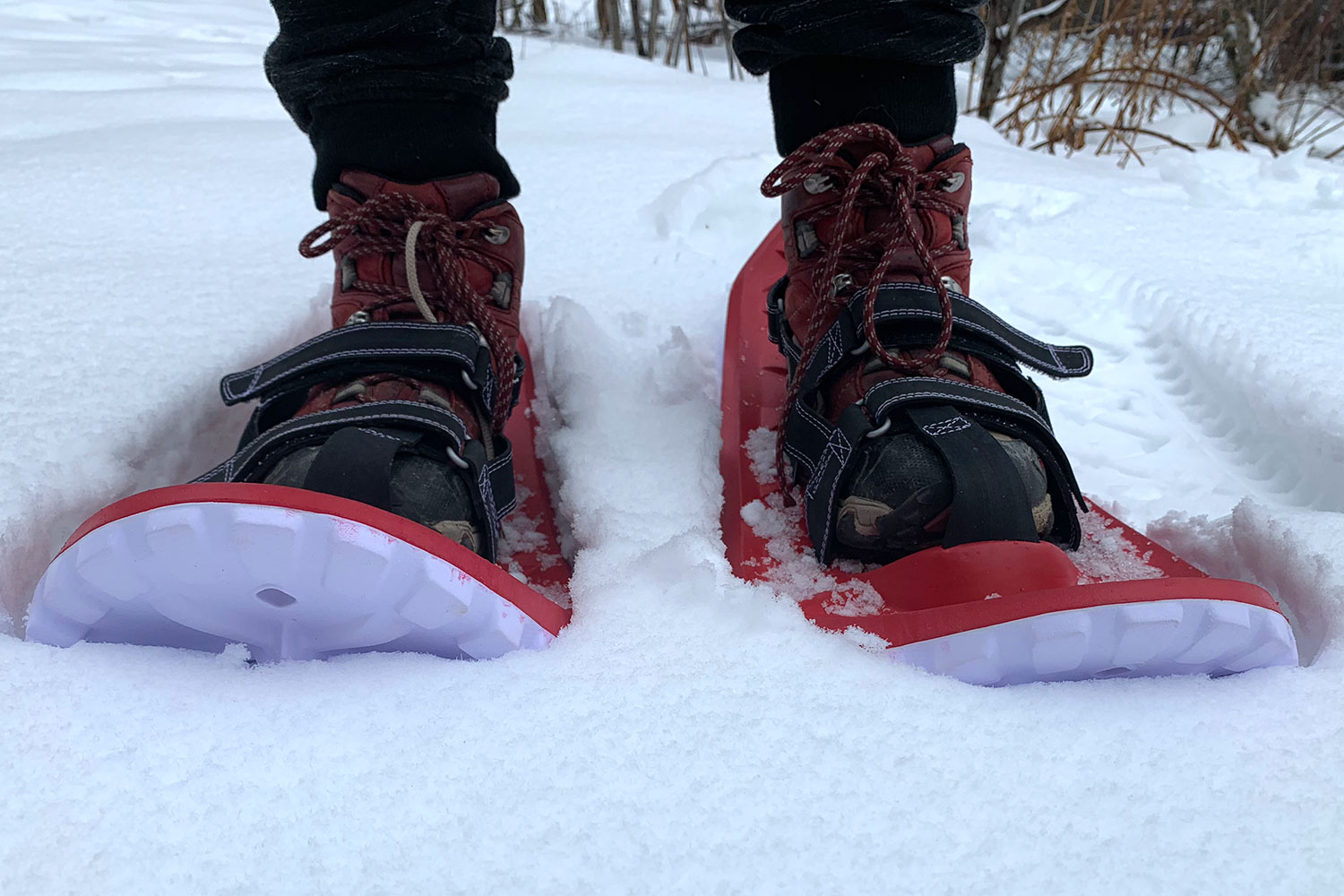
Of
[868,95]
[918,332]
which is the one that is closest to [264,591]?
[918,332]

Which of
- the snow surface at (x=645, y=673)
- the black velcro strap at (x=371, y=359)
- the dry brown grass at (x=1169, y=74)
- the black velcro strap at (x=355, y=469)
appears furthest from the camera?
the dry brown grass at (x=1169, y=74)

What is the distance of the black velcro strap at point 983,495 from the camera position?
58 cm

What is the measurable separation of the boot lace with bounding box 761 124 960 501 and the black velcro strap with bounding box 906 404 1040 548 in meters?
0.14

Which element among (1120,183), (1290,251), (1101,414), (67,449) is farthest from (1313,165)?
(67,449)

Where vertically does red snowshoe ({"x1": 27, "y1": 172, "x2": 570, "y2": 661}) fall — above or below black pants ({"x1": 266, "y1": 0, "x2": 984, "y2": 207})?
below

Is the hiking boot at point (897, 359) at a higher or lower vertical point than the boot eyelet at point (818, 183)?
lower

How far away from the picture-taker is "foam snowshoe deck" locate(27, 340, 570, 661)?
446 millimetres

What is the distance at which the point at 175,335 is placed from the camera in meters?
0.88

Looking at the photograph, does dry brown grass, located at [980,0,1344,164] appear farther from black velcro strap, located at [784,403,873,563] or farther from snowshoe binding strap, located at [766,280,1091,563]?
black velcro strap, located at [784,403,873,563]

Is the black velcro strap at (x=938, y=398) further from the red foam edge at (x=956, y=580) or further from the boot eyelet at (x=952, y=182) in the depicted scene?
the boot eyelet at (x=952, y=182)

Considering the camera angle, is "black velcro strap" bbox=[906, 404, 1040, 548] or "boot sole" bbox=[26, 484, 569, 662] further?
"black velcro strap" bbox=[906, 404, 1040, 548]

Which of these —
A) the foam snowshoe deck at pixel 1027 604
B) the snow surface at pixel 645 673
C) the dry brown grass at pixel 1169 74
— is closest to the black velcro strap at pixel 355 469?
the snow surface at pixel 645 673

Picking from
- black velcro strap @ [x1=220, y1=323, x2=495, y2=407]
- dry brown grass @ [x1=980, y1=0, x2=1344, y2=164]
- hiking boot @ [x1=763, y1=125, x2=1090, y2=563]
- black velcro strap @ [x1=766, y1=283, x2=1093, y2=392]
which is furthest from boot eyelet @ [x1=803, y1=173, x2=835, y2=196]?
dry brown grass @ [x1=980, y1=0, x2=1344, y2=164]

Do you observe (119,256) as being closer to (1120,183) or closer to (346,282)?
(346,282)
